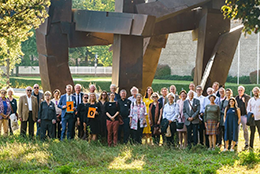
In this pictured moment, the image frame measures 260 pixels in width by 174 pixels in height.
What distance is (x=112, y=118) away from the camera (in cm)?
984

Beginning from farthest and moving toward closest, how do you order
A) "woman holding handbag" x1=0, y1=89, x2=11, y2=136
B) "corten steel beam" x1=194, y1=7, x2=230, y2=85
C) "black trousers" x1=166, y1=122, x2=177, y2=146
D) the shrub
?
the shrub → "corten steel beam" x1=194, y1=7, x2=230, y2=85 → "woman holding handbag" x1=0, y1=89, x2=11, y2=136 → "black trousers" x1=166, y1=122, x2=177, y2=146

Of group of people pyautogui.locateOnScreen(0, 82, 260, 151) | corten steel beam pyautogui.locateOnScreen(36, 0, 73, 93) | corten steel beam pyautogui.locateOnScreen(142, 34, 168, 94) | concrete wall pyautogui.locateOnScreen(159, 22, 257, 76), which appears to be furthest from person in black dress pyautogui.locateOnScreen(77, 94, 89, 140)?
concrete wall pyautogui.locateOnScreen(159, 22, 257, 76)

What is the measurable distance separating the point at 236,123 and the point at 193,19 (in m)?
5.73

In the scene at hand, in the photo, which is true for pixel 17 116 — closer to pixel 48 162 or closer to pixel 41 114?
pixel 41 114

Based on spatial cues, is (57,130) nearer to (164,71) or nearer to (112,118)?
(112,118)

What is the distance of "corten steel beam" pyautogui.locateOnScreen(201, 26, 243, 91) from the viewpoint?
12.6 metres

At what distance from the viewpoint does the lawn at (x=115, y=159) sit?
7477 mm

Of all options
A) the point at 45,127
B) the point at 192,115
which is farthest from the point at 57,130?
the point at 192,115

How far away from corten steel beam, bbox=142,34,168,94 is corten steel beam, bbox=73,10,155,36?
377cm

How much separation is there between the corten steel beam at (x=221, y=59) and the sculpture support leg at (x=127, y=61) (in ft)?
7.49

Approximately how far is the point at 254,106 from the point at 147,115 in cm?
263

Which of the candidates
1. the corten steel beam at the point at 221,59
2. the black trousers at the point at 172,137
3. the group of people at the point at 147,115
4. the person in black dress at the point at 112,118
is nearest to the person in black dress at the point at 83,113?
the group of people at the point at 147,115

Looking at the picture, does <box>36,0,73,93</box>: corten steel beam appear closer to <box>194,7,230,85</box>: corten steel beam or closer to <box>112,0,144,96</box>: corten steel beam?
<box>112,0,144,96</box>: corten steel beam

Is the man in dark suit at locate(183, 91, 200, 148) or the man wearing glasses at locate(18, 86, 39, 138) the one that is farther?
the man wearing glasses at locate(18, 86, 39, 138)
